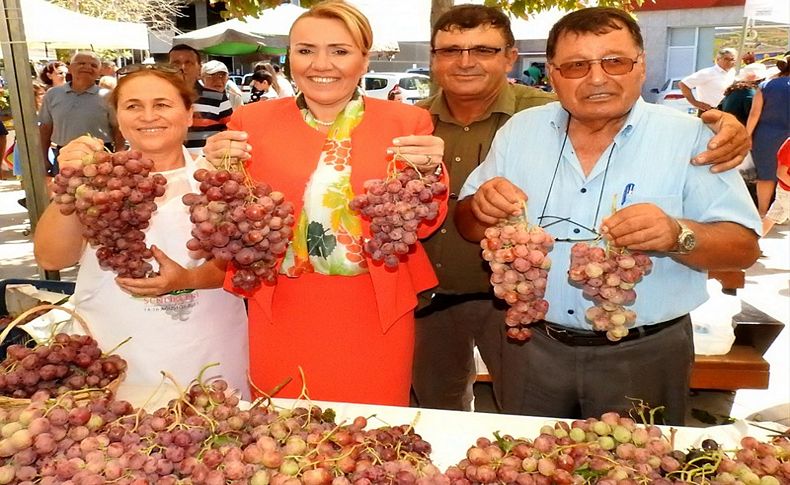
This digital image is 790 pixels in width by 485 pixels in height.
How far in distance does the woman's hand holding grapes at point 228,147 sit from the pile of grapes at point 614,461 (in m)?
1.01

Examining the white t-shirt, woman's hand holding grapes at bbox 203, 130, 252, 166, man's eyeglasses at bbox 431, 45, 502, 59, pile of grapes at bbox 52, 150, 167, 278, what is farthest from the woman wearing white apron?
the white t-shirt

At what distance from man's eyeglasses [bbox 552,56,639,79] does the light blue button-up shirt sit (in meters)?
0.16

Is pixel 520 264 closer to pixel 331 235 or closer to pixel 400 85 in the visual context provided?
pixel 331 235

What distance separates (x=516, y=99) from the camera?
2906 millimetres

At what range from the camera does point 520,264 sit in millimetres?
1713

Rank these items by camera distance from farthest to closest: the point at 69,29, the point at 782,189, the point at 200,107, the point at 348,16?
1. the point at 69,29
2. the point at 200,107
3. the point at 782,189
4. the point at 348,16

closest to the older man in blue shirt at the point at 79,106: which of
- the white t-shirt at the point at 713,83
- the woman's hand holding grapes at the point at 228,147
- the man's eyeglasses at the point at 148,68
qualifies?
the man's eyeglasses at the point at 148,68

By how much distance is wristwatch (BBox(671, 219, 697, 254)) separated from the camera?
5.77 ft

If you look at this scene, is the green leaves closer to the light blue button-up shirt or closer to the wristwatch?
the light blue button-up shirt

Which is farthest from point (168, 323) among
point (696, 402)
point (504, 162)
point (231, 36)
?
point (231, 36)

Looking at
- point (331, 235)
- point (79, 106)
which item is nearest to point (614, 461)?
point (331, 235)

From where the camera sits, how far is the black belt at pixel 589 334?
83.4 inches

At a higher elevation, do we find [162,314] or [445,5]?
[445,5]

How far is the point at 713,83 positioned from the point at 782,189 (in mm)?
4574
